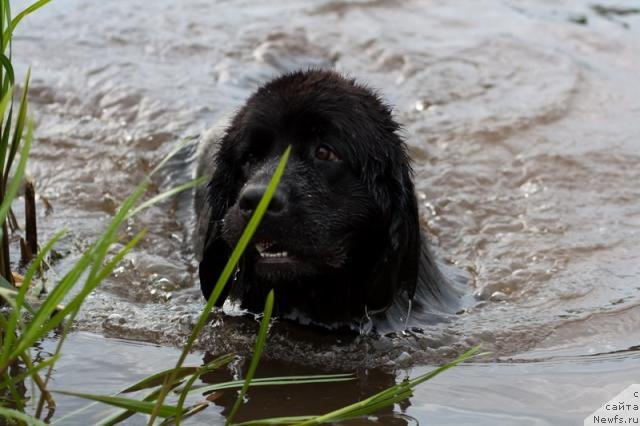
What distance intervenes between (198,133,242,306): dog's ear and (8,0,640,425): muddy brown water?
0.71 ft

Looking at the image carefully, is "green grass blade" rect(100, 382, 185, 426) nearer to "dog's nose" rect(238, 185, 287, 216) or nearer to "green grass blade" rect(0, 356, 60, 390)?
"green grass blade" rect(0, 356, 60, 390)

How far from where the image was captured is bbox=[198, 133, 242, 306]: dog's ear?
4645 mm

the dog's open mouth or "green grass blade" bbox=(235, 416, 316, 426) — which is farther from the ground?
the dog's open mouth

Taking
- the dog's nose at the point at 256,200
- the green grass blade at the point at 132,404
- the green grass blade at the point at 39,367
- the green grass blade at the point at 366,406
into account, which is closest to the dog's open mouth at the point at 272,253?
the dog's nose at the point at 256,200

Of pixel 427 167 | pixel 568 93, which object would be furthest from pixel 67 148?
pixel 568 93

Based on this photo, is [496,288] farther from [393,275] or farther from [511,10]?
[511,10]

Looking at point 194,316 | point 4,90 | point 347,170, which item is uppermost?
point 4,90

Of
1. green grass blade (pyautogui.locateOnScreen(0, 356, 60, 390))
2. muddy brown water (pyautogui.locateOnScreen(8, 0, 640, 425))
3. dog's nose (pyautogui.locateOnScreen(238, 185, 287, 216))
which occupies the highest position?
dog's nose (pyautogui.locateOnScreen(238, 185, 287, 216))

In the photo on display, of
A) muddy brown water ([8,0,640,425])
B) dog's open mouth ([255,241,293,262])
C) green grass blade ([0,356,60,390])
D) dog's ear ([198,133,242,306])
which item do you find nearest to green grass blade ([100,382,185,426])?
green grass blade ([0,356,60,390])

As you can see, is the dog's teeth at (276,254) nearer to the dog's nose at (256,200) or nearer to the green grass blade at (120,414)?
the dog's nose at (256,200)

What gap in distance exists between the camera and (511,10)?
384 inches

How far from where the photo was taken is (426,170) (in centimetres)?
691

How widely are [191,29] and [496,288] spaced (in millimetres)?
4736

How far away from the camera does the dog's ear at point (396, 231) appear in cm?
443
